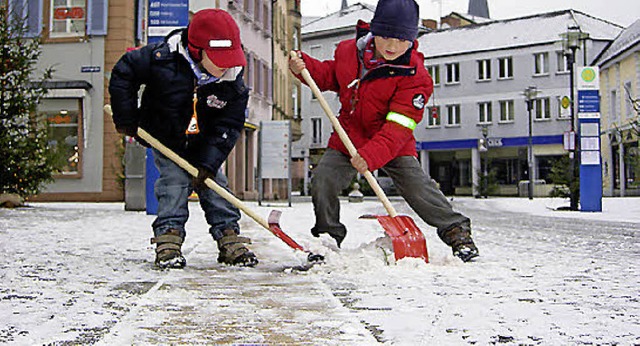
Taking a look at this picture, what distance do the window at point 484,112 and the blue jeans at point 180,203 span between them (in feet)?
133

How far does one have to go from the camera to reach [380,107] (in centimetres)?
466

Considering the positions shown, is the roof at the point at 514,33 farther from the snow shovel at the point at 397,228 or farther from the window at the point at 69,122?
the snow shovel at the point at 397,228

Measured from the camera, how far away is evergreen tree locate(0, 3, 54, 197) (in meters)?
12.3

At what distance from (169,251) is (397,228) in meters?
1.30

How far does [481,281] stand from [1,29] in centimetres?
1101

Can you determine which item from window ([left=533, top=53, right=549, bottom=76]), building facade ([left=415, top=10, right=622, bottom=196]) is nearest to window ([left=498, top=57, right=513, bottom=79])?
building facade ([left=415, top=10, right=622, bottom=196])

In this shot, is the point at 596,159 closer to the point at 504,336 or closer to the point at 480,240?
the point at 480,240

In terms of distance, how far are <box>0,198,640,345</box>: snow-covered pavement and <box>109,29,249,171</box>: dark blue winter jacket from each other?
0.71 m

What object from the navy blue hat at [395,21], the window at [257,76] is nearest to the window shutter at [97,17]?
the window at [257,76]

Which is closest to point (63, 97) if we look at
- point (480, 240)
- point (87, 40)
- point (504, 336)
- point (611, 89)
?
point (87, 40)

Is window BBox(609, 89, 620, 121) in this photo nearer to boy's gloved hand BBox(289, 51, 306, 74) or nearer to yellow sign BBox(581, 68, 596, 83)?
yellow sign BBox(581, 68, 596, 83)

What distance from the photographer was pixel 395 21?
4.44 metres

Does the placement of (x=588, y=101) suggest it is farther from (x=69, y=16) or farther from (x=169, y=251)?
(x=69, y=16)

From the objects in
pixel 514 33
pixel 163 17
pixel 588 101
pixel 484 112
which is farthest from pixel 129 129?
pixel 514 33
